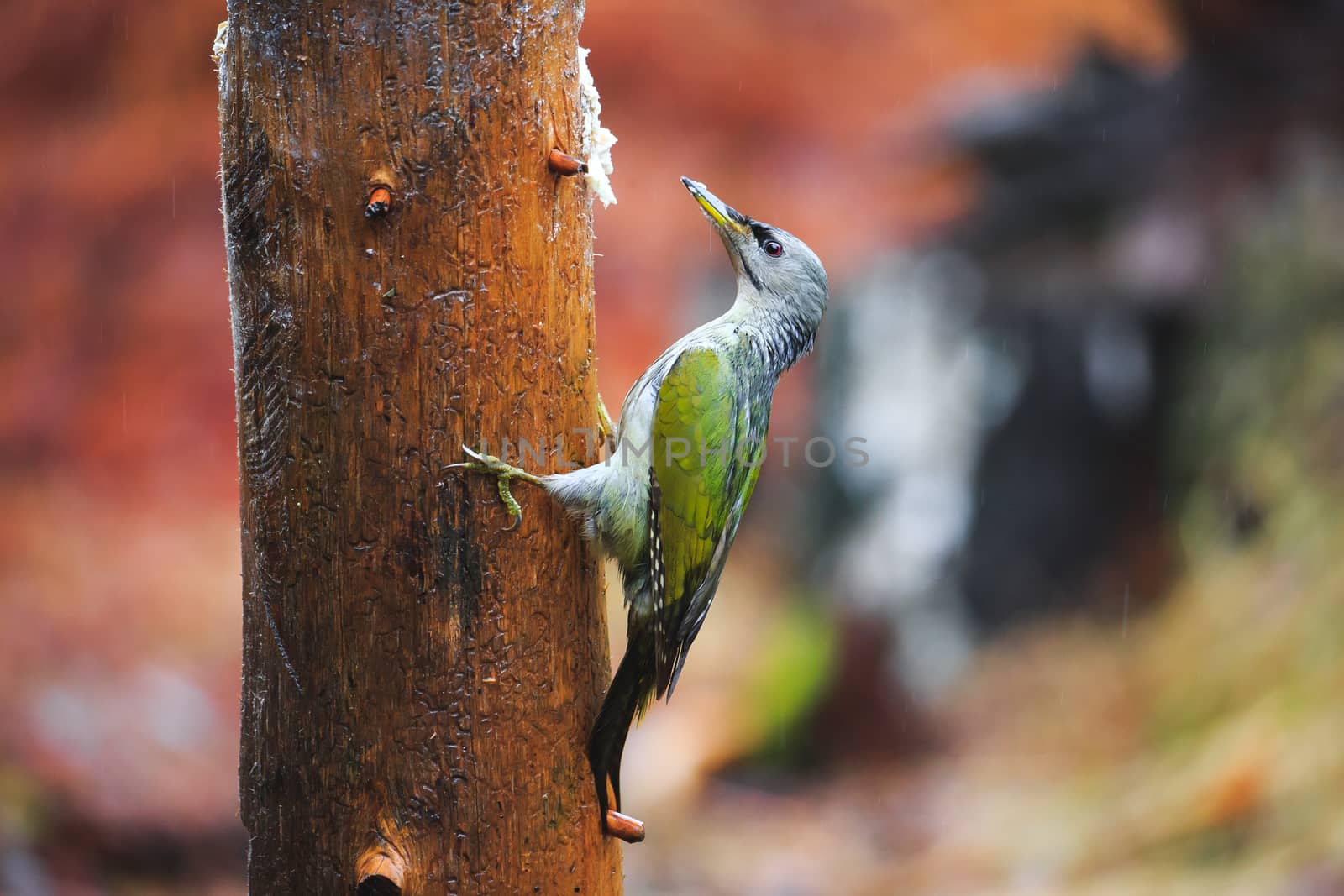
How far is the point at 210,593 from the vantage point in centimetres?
686

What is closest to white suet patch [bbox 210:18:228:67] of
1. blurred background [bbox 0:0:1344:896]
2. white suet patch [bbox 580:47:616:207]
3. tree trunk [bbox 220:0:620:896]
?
tree trunk [bbox 220:0:620:896]

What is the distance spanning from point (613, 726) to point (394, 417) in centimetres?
72

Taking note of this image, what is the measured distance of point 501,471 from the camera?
1.88 meters

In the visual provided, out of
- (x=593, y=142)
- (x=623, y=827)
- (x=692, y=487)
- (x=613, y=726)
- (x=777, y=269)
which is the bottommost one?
(x=623, y=827)

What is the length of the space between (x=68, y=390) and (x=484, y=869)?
638 centimetres

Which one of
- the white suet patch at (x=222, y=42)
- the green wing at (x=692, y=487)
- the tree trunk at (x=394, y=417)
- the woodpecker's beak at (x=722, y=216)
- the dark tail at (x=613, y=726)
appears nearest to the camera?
the tree trunk at (x=394, y=417)

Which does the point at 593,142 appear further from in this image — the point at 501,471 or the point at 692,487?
the point at 692,487

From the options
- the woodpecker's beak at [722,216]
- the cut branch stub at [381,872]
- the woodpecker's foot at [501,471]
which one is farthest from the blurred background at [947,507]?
the woodpecker's foot at [501,471]

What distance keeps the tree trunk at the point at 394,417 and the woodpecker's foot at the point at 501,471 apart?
2cm

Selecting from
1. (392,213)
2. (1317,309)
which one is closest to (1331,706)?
(1317,309)

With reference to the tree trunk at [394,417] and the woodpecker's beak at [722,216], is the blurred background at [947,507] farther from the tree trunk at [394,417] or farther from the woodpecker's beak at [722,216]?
→ the tree trunk at [394,417]

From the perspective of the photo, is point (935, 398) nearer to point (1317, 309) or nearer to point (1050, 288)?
point (1050, 288)

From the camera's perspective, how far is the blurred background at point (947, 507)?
532 centimetres

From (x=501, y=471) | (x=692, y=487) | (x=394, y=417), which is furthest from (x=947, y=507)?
(x=394, y=417)
